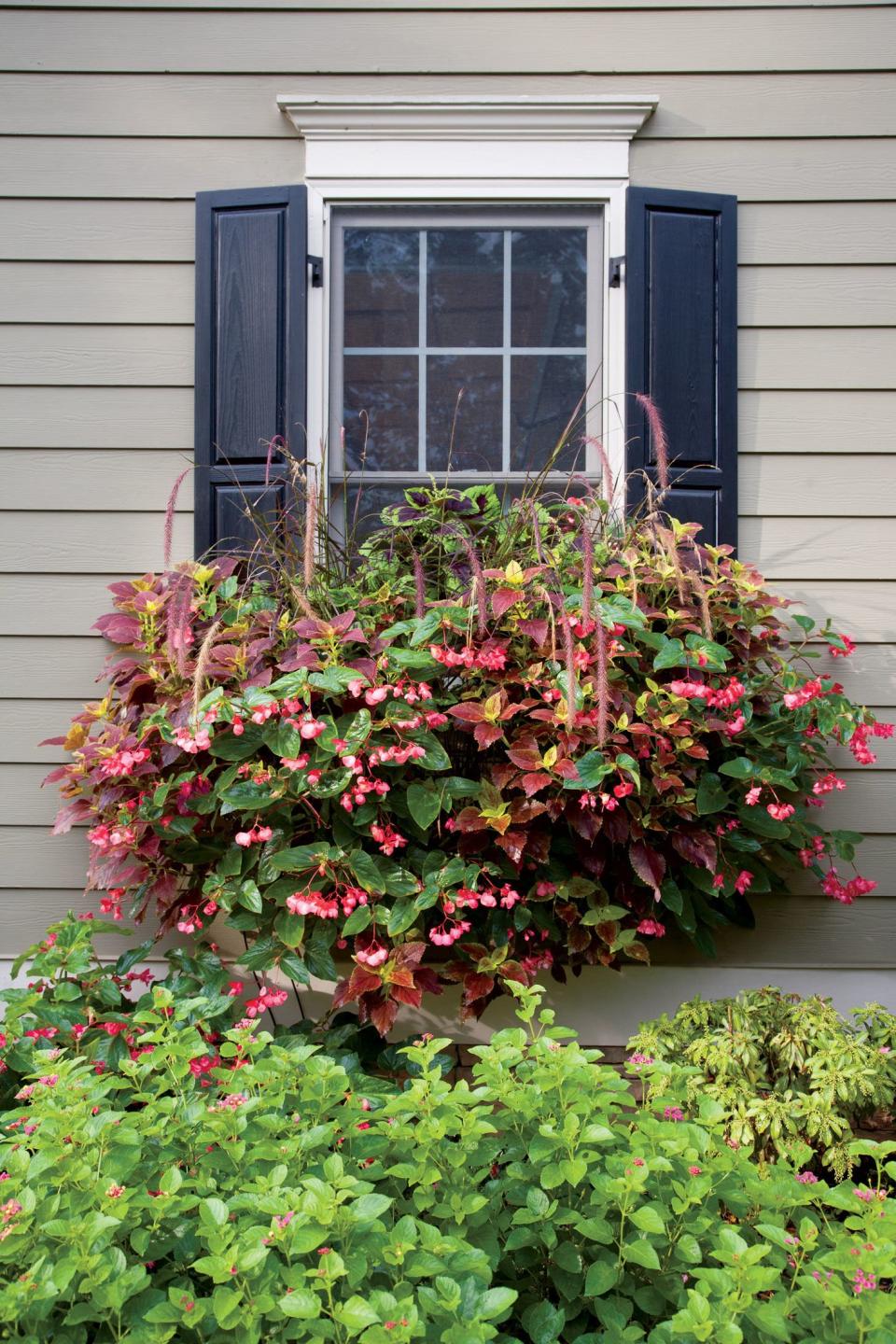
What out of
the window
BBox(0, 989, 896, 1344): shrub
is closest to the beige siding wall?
the window

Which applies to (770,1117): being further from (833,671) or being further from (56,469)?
(56,469)

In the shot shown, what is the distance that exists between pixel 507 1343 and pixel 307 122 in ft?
9.19

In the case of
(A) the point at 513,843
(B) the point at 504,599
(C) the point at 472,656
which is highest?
(B) the point at 504,599

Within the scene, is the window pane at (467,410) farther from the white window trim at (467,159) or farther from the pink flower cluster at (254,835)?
the pink flower cluster at (254,835)

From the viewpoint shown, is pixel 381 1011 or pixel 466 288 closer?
pixel 381 1011

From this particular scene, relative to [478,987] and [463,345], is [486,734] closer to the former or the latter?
[478,987]

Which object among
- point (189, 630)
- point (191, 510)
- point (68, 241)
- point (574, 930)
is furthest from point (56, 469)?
point (574, 930)

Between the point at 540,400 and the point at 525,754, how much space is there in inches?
50.4

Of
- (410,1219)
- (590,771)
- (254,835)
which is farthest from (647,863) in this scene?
(410,1219)

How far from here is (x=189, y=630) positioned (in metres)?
2.06

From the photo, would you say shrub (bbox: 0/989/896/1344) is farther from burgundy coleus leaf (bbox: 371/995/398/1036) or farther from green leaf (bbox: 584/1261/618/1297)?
burgundy coleus leaf (bbox: 371/995/398/1036)

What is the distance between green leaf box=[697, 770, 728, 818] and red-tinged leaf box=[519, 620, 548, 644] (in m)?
0.51

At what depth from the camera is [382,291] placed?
2.79 metres

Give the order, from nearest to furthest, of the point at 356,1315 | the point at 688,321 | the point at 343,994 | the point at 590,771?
1. the point at 356,1315
2. the point at 590,771
3. the point at 343,994
4. the point at 688,321
